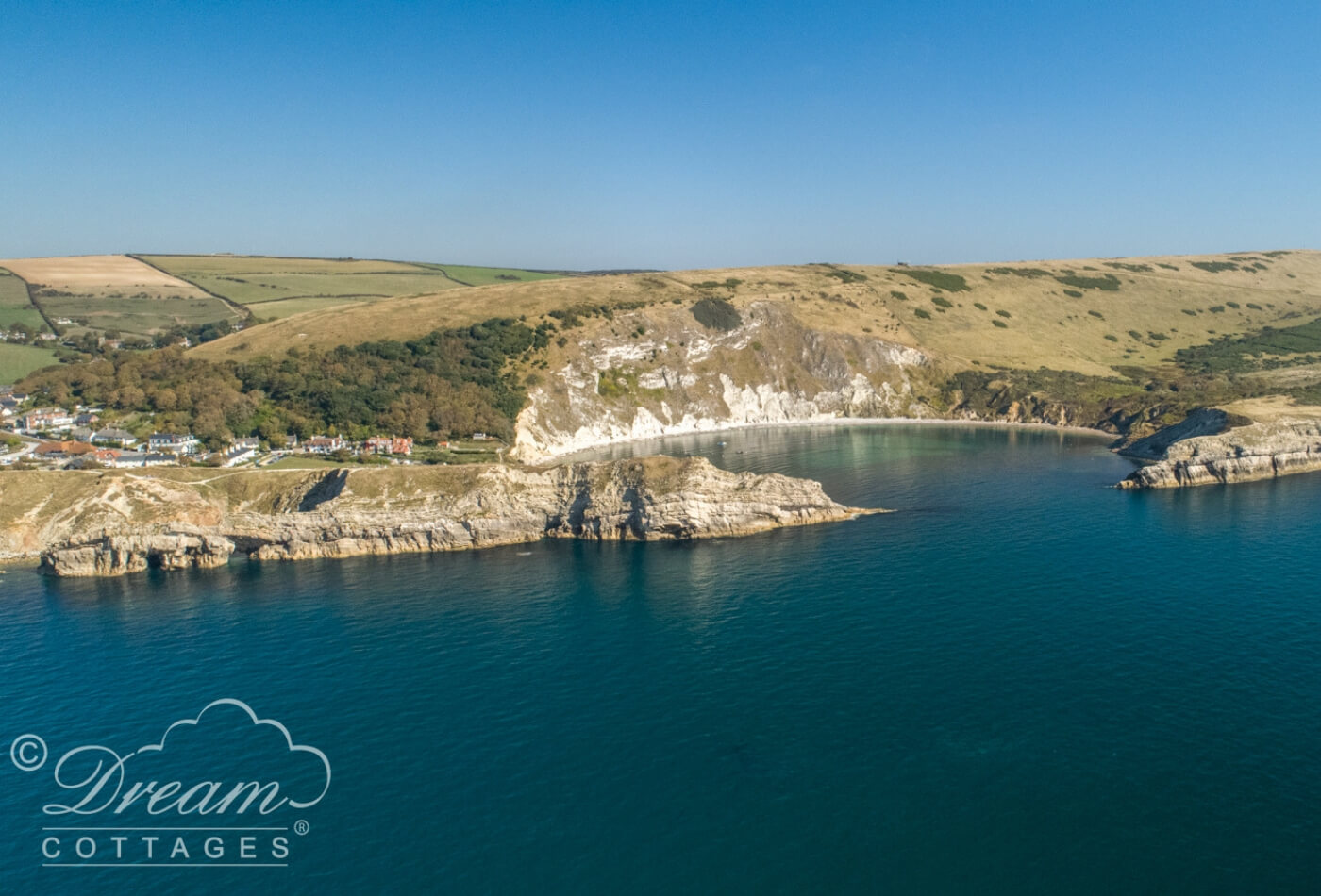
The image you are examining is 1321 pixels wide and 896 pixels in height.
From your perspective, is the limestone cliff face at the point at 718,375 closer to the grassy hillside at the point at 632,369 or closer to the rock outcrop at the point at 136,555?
the grassy hillside at the point at 632,369

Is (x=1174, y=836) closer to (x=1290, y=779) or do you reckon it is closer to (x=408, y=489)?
(x=1290, y=779)

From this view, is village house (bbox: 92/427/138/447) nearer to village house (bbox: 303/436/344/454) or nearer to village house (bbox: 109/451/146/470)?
village house (bbox: 109/451/146/470)

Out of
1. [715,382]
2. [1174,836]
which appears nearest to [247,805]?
[1174,836]
